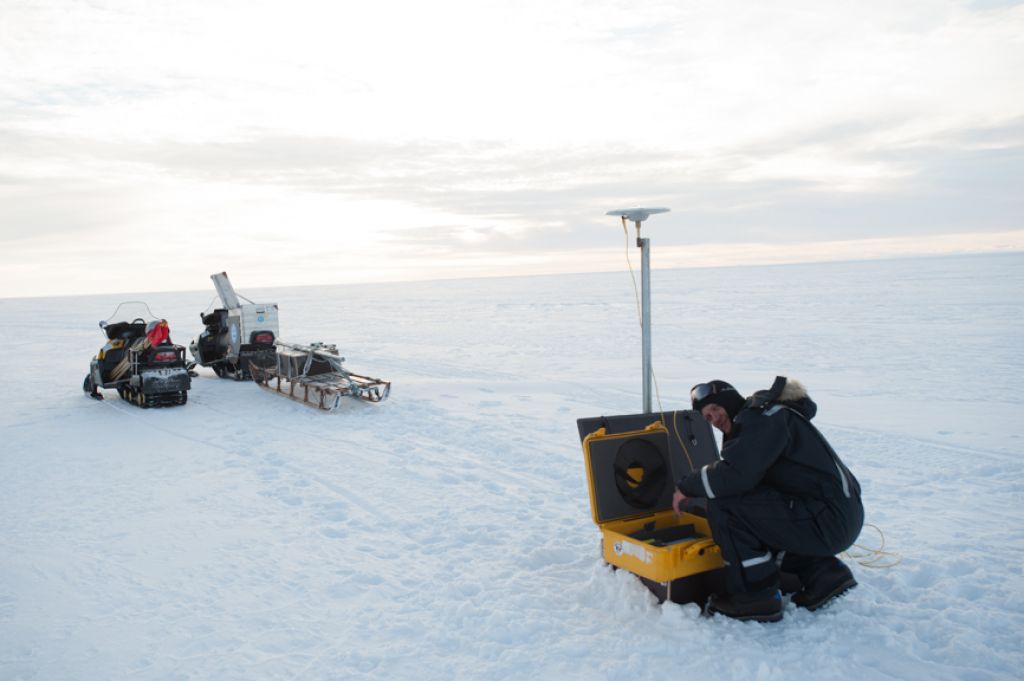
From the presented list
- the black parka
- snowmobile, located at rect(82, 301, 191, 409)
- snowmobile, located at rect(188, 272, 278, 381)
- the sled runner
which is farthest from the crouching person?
snowmobile, located at rect(188, 272, 278, 381)

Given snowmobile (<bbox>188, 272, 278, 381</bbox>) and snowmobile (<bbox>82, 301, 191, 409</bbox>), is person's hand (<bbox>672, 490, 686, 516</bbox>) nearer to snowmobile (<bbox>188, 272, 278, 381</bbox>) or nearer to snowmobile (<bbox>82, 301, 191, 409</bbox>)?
snowmobile (<bbox>82, 301, 191, 409</bbox>)

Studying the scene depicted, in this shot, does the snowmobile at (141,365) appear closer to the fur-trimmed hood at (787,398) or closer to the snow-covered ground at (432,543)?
the snow-covered ground at (432,543)

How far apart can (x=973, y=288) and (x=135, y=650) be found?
1502 inches

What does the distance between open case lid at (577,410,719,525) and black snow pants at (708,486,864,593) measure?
647 millimetres

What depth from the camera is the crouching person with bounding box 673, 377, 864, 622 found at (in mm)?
3398

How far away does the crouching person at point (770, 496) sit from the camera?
3398mm

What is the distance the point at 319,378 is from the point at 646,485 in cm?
682

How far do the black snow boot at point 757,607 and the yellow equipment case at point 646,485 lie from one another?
238mm

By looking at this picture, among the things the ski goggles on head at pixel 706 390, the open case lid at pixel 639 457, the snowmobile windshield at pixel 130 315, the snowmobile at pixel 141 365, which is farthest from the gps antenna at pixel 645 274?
the snowmobile windshield at pixel 130 315

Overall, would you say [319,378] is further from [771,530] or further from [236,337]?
[771,530]

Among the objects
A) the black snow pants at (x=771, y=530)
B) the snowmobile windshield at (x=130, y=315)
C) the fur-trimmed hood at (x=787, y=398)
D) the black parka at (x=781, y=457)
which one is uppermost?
the snowmobile windshield at (x=130, y=315)

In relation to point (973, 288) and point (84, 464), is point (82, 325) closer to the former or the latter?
point (84, 464)

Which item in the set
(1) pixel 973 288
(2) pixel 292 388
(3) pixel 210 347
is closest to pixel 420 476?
(2) pixel 292 388

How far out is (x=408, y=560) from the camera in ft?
14.7
